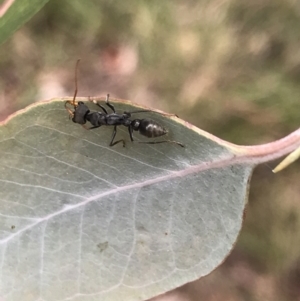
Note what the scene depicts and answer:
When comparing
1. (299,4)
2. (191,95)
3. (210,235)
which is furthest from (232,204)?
(299,4)

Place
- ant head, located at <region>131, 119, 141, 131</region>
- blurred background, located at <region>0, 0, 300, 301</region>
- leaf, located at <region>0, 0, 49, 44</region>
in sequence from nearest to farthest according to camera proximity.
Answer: leaf, located at <region>0, 0, 49, 44</region> → ant head, located at <region>131, 119, 141, 131</region> → blurred background, located at <region>0, 0, 300, 301</region>

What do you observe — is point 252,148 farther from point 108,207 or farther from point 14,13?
point 14,13

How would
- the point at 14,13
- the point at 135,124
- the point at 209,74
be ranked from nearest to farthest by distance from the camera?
1. the point at 14,13
2. the point at 135,124
3. the point at 209,74

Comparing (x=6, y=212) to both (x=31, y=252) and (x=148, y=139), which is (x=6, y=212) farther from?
(x=148, y=139)

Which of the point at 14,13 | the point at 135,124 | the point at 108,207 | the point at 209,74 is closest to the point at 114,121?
the point at 135,124

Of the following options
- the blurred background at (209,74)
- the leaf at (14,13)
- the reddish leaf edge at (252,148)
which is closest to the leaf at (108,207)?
the reddish leaf edge at (252,148)

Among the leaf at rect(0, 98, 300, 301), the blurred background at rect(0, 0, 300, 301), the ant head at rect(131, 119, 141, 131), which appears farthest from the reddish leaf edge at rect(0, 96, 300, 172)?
the blurred background at rect(0, 0, 300, 301)

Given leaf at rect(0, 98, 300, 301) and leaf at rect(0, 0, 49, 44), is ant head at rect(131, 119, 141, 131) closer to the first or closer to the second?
leaf at rect(0, 98, 300, 301)
